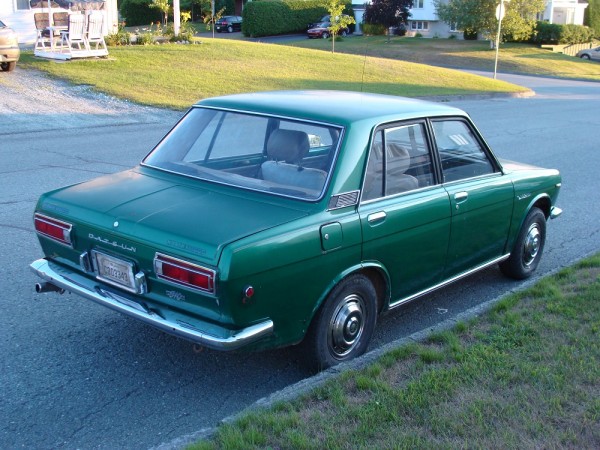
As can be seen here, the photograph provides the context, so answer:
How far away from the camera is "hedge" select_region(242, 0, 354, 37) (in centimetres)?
5666

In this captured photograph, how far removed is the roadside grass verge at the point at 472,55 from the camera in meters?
44.3

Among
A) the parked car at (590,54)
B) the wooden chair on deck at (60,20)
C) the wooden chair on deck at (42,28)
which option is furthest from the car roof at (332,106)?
the parked car at (590,54)

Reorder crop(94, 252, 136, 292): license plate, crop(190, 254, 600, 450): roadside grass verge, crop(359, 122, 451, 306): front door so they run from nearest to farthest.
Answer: crop(190, 254, 600, 450): roadside grass verge → crop(94, 252, 136, 292): license plate → crop(359, 122, 451, 306): front door

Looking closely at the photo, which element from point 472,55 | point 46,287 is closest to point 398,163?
point 46,287

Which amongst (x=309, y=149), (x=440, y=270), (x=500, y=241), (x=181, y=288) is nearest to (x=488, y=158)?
(x=500, y=241)

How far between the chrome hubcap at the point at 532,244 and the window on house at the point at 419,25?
6325 cm

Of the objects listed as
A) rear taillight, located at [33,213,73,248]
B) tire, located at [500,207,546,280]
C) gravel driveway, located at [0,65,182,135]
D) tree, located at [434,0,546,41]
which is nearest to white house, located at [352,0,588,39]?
tree, located at [434,0,546,41]

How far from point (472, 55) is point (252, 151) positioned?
151 ft

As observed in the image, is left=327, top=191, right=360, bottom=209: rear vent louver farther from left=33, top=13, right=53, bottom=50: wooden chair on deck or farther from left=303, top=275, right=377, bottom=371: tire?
left=33, top=13, right=53, bottom=50: wooden chair on deck

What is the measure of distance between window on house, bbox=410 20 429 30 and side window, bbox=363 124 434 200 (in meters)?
64.6

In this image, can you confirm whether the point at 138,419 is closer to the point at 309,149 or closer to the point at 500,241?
the point at 309,149

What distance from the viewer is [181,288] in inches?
151

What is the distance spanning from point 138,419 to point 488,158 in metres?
3.38

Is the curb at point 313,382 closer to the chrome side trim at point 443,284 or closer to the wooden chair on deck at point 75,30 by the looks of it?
the chrome side trim at point 443,284
